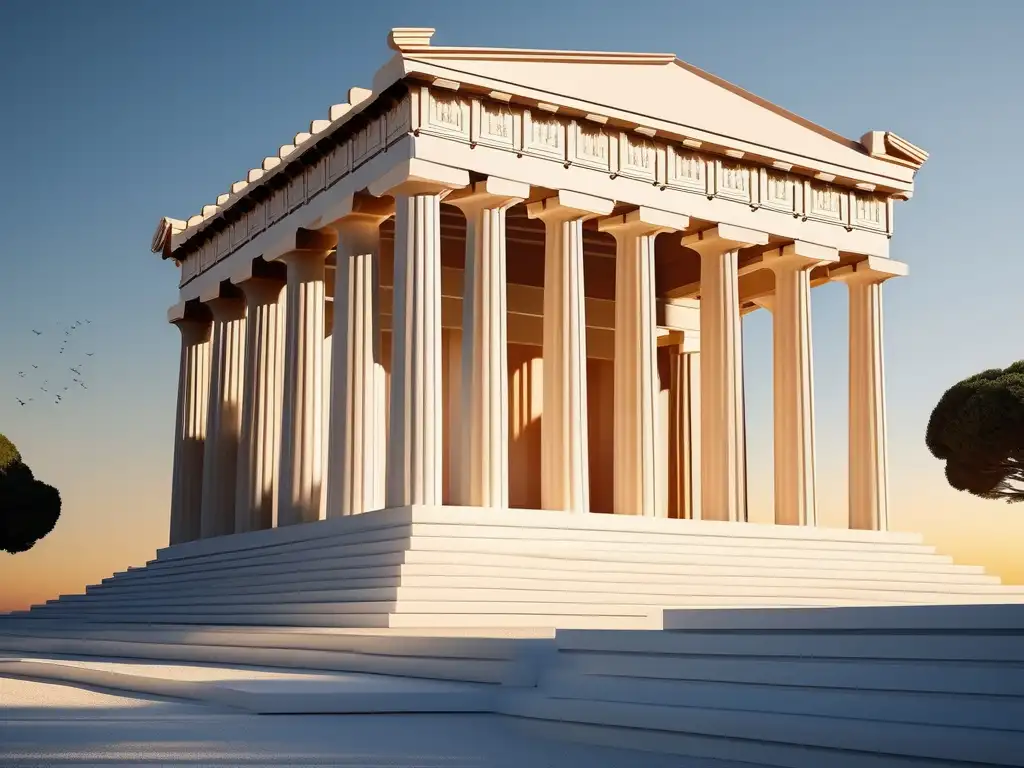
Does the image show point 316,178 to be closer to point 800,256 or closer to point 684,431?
point 800,256

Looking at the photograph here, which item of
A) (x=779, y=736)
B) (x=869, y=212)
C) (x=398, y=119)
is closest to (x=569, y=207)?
(x=398, y=119)

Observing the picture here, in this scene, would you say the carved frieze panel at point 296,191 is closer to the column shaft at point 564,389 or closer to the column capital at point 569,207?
the column capital at point 569,207

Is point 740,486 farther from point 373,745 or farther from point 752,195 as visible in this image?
point 373,745

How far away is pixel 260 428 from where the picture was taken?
1837 inches

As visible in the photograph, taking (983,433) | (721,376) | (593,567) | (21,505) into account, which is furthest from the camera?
(21,505)

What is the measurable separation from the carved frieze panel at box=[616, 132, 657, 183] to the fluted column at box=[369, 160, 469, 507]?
6.06m

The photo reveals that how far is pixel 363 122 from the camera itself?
39.1m

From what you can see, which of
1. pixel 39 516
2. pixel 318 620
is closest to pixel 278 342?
pixel 318 620

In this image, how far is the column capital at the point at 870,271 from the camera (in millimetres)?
45656

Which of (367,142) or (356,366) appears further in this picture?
(356,366)

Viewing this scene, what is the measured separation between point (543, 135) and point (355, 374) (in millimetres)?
9015

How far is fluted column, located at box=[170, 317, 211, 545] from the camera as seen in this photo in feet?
175

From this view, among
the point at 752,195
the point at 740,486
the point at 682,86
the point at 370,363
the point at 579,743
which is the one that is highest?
the point at 682,86

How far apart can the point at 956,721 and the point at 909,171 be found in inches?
1494
